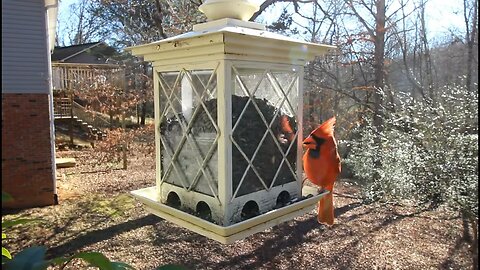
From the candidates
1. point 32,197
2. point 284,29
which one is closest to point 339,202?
point 284,29

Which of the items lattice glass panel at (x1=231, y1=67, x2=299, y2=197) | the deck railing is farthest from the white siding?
lattice glass panel at (x1=231, y1=67, x2=299, y2=197)

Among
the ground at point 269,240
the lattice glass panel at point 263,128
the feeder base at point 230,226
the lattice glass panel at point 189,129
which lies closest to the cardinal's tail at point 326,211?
the feeder base at point 230,226

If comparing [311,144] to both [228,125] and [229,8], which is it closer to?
[228,125]

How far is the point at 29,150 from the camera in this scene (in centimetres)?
625

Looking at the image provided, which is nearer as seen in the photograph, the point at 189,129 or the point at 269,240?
the point at 189,129

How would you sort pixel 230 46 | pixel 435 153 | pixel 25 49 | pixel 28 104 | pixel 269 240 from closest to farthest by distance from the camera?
pixel 230 46
pixel 435 153
pixel 269 240
pixel 25 49
pixel 28 104

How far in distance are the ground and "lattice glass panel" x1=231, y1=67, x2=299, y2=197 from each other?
3.18m

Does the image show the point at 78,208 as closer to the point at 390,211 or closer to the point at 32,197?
the point at 32,197

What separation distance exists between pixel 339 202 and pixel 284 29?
143 inches

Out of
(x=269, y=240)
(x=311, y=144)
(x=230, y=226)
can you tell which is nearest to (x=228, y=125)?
(x=230, y=226)

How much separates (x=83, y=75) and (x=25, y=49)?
21.8 feet

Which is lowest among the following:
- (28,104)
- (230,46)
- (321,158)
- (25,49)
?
(321,158)

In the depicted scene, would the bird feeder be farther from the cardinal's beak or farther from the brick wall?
the brick wall

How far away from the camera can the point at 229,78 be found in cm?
120
